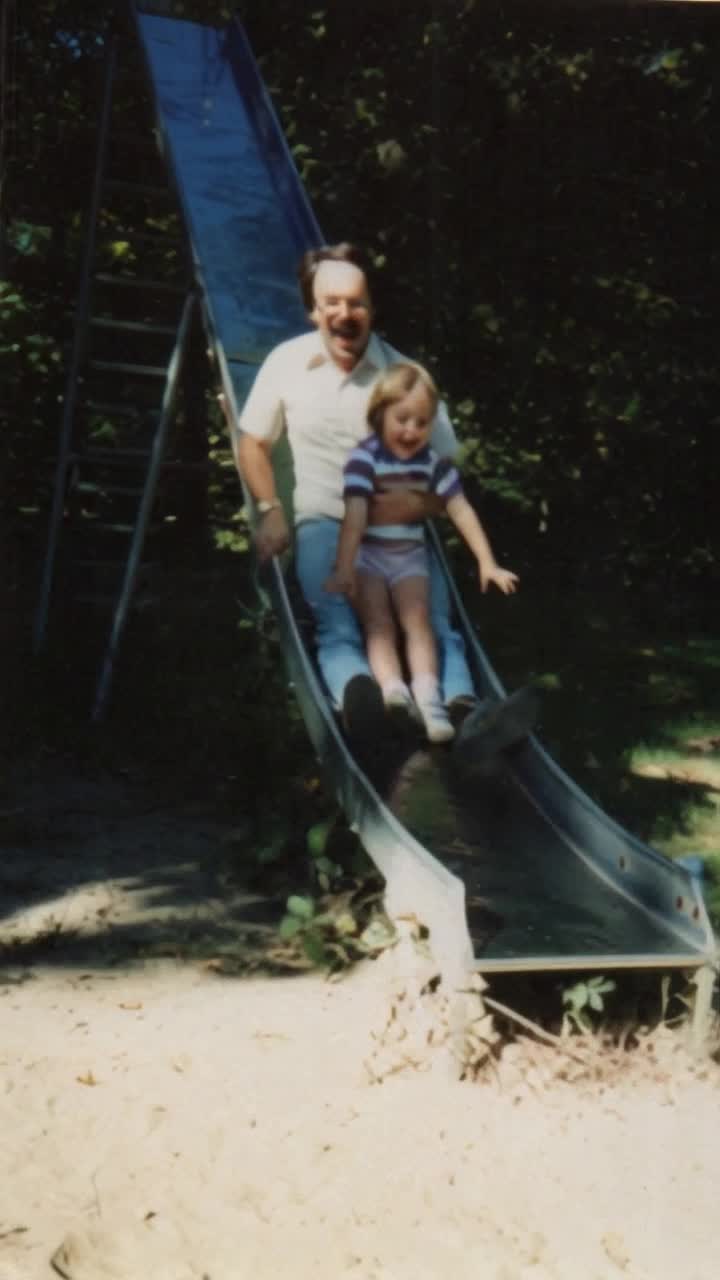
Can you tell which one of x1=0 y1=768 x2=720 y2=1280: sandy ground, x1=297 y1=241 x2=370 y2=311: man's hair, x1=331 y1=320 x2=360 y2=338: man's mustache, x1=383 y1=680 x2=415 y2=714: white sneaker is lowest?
x1=0 y1=768 x2=720 y2=1280: sandy ground

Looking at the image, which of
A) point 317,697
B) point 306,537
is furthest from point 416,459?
point 317,697

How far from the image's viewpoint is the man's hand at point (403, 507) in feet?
19.2

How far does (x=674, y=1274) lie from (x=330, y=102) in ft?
31.5

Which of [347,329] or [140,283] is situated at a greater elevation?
[347,329]

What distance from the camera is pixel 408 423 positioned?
5.89 metres

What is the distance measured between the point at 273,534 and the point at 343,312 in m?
1.07

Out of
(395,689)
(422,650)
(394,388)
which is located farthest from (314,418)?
(395,689)

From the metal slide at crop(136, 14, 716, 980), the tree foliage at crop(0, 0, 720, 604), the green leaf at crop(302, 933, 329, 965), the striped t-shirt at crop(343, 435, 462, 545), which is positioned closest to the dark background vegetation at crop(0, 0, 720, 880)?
the tree foliage at crop(0, 0, 720, 604)

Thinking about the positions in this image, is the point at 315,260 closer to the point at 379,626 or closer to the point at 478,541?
the point at 478,541

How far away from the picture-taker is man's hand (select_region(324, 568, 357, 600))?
18.4 feet

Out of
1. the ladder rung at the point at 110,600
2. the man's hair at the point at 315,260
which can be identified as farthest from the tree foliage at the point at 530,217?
the man's hair at the point at 315,260

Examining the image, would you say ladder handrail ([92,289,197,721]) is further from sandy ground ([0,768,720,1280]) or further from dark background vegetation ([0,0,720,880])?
sandy ground ([0,768,720,1280])

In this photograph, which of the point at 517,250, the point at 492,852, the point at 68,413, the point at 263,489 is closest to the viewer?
the point at 492,852

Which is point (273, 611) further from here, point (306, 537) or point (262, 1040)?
point (262, 1040)
